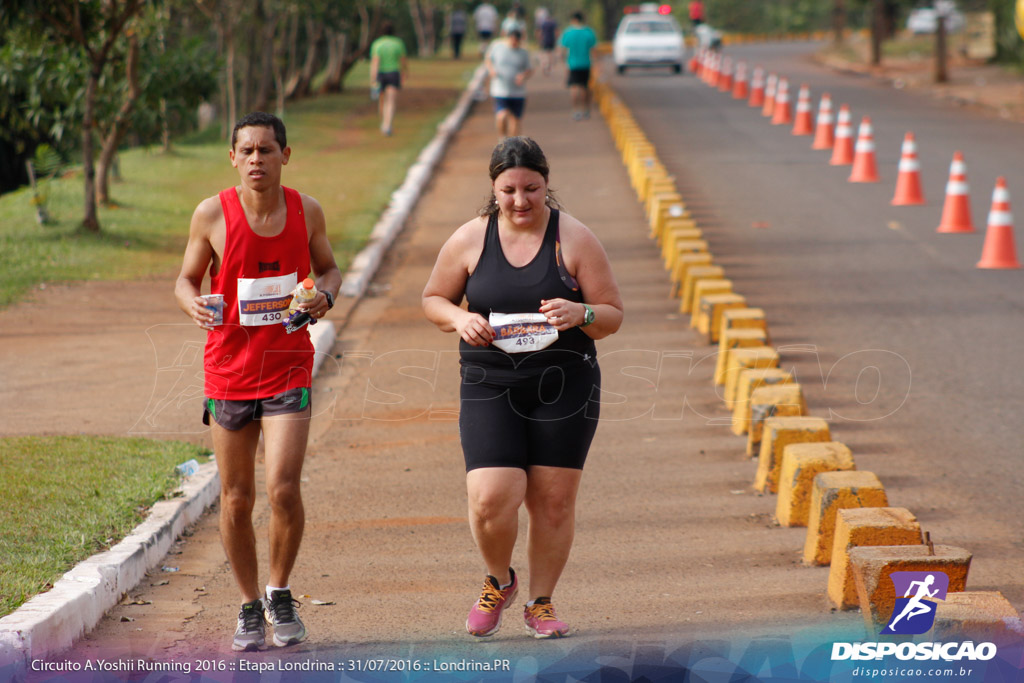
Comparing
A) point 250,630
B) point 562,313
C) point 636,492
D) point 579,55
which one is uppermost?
point 579,55

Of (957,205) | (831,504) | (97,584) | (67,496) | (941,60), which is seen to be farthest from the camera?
(941,60)

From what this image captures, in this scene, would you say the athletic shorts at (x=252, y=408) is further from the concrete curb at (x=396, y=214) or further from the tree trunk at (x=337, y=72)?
the tree trunk at (x=337, y=72)

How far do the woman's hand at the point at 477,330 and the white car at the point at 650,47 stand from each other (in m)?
36.6

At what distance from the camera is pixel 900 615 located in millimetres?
4270

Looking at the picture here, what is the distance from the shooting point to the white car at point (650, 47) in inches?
1563

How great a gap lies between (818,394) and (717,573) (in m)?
3.14

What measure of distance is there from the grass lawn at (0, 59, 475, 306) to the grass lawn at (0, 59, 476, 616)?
22 mm

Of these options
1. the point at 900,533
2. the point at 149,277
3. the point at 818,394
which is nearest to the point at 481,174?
the point at 149,277

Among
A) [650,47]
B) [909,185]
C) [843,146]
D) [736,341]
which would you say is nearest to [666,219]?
[909,185]

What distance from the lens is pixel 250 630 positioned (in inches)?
176

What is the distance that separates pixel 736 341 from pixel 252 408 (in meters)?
4.56

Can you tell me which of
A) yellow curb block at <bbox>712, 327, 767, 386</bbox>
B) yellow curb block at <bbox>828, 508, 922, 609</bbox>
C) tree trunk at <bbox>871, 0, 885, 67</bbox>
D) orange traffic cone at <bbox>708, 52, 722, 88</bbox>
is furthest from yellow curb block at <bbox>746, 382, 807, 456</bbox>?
tree trunk at <bbox>871, 0, 885, 67</bbox>

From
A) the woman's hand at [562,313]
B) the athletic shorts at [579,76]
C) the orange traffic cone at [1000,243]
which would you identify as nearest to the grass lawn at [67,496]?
the woman's hand at [562,313]

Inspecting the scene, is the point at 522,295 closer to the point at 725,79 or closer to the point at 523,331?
the point at 523,331
